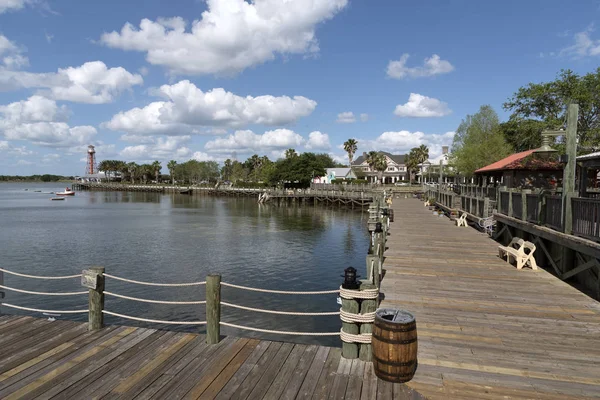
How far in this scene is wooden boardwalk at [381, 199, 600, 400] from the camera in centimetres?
490

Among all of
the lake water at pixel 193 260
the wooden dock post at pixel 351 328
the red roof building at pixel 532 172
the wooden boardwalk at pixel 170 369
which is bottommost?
the lake water at pixel 193 260

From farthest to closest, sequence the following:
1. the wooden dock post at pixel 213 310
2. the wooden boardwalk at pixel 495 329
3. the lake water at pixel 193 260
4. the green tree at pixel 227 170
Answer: the green tree at pixel 227 170
the lake water at pixel 193 260
the wooden dock post at pixel 213 310
the wooden boardwalk at pixel 495 329

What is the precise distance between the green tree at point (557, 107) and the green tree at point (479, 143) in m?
7.54

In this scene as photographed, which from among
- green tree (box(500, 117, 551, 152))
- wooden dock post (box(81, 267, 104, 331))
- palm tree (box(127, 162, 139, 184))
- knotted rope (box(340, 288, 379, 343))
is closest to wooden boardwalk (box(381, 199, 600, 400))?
knotted rope (box(340, 288, 379, 343))

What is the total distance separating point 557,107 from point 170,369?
130 ft

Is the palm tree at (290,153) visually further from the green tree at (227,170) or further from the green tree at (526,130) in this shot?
the green tree at (526,130)

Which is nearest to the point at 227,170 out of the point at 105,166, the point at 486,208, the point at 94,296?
the point at 105,166

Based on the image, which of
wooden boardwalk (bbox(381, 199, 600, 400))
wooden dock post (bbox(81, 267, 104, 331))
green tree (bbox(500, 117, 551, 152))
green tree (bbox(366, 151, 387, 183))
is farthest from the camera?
green tree (bbox(366, 151, 387, 183))

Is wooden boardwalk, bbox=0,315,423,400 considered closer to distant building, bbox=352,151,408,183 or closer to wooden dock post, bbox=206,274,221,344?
wooden dock post, bbox=206,274,221,344

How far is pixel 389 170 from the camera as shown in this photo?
12238cm

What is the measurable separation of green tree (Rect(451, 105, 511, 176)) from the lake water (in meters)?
21.0

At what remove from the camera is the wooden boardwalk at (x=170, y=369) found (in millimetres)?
4793

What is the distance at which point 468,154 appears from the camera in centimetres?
5172

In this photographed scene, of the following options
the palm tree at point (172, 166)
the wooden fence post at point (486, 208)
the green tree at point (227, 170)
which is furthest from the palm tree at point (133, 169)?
the wooden fence post at point (486, 208)
